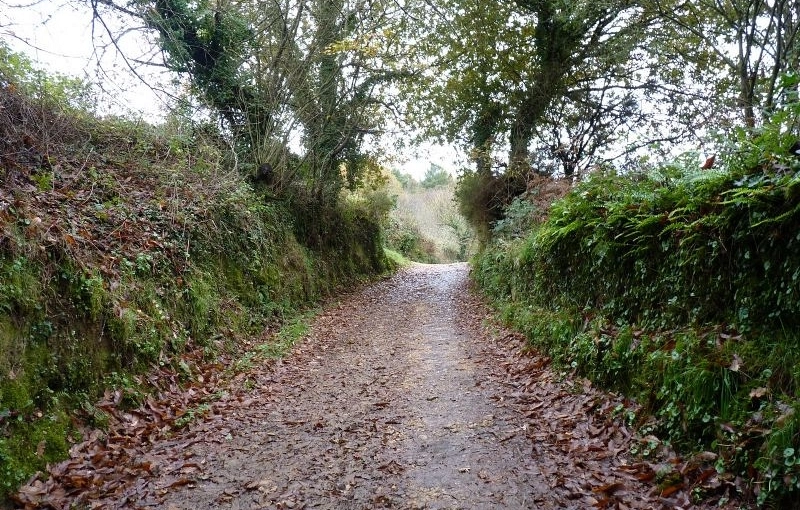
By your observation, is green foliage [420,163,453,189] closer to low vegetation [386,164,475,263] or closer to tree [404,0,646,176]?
low vegetation [386,164,475,263]

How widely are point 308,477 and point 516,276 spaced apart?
735cm

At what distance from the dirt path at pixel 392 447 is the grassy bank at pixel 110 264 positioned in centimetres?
82

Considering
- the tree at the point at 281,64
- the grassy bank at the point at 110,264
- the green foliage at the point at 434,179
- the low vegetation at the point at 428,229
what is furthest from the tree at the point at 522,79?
the green foliage at the point at 434,179

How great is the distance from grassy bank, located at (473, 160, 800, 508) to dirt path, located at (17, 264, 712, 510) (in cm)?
51

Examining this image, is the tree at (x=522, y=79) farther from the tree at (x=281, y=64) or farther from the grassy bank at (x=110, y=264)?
the grassy bank at (x=110, y=264)

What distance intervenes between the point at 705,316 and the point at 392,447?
3447mm

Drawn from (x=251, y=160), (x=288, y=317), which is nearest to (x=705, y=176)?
(x=288, y=317)

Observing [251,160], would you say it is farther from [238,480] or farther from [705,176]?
[705,176]

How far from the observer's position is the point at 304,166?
15.6 meters

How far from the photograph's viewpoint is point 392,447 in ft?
16.4

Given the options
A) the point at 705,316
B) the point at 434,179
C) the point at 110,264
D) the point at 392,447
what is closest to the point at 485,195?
the point at 705,316

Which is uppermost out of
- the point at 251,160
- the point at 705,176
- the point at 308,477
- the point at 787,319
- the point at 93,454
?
the point at 251,160

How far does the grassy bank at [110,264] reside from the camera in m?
4.49

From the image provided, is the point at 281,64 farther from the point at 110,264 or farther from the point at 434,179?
the point at 434,179
